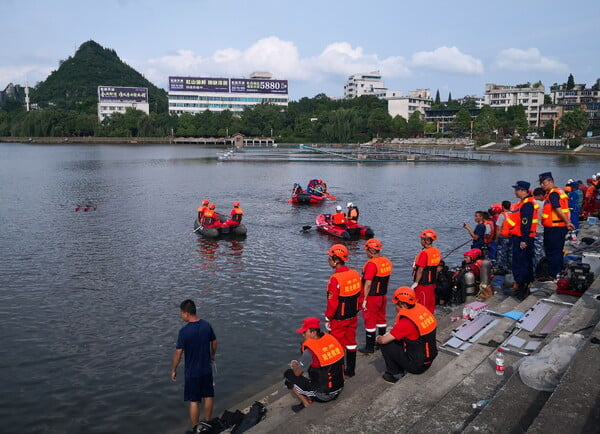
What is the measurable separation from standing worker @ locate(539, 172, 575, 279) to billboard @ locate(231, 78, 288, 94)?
16535 cm

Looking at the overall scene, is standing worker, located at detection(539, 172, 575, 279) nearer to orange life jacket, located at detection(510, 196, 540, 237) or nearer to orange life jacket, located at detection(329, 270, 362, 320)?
orange life jacket, located at detection(510, 196, 540, 237)

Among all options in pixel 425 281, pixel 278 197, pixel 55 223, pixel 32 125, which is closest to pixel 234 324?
pixel 425 281

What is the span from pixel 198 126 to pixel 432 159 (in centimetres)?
8905

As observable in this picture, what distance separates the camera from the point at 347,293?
780 cm

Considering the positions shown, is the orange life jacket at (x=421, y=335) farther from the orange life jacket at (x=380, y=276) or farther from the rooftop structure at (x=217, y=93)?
the rooftop structure at (x=217, y=93)

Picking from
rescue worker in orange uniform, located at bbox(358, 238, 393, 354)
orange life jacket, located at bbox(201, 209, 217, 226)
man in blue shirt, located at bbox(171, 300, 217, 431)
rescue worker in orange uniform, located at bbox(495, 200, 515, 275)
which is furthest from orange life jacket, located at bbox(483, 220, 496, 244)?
orange life jacket, located at bbox(201, 209, 217, 226)

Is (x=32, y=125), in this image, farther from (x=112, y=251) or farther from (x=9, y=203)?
(x=112, y=251)

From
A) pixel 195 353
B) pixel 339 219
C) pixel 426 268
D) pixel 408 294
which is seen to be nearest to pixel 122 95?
pixel 339 219

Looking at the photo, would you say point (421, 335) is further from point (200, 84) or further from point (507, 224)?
point (200, 84)

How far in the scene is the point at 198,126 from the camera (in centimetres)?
15362

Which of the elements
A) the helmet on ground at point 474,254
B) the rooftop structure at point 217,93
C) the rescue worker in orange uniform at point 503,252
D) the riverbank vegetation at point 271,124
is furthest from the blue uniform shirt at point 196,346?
the rooftop structure at point 217,93

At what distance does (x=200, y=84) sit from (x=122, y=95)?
26.6 m

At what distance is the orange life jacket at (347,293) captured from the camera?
25.5 feet

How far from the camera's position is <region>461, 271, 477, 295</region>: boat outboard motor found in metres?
Answer: 12.3
